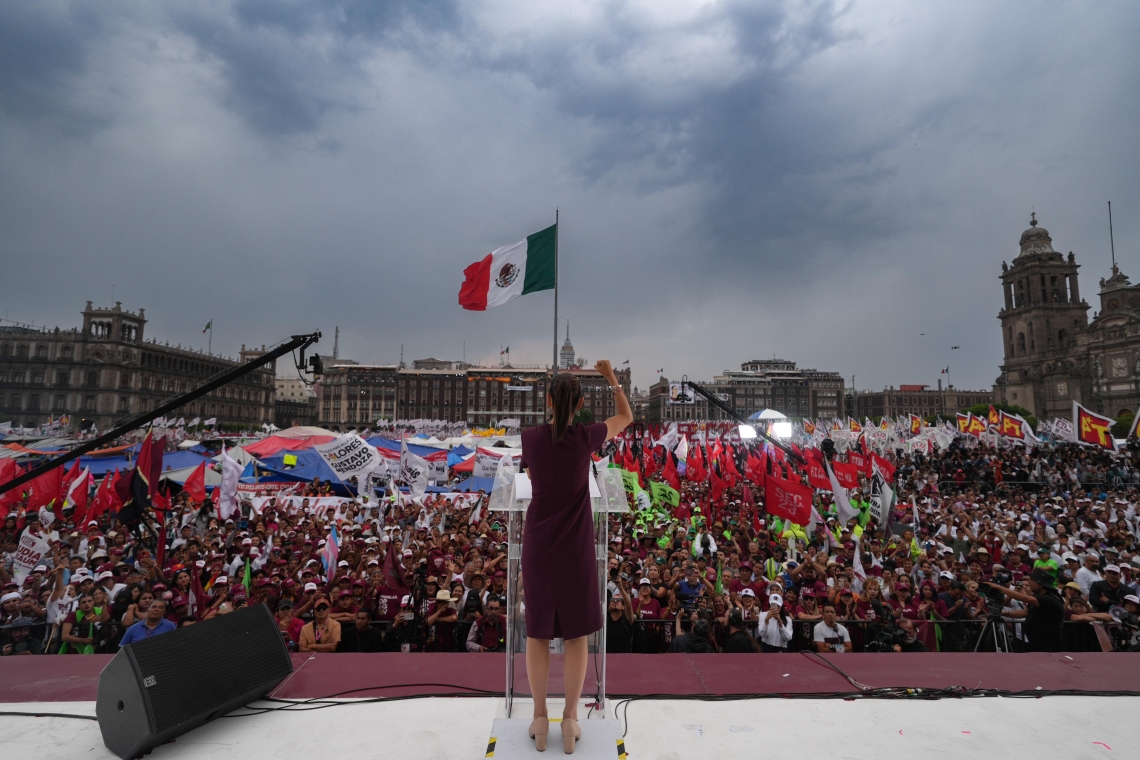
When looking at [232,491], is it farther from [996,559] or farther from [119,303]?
[119,303]

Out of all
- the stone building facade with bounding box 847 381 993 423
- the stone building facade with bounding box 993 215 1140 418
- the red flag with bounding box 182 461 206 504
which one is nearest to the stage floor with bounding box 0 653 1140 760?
the red flag with bounding box 182 461 206 504

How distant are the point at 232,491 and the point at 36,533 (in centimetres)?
341

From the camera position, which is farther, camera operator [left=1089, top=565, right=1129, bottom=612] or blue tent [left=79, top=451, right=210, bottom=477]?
blue tent [left=79, top=451, right=210, bottom=477]

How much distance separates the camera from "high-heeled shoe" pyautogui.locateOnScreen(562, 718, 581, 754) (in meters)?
2.43

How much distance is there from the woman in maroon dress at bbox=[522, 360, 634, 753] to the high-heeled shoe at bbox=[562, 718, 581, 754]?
1 centimetres

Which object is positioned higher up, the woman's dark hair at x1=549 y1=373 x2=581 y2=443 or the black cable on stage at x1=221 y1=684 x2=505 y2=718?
the woman's dark hair at x1=549 y1=373 x2=581 y2=443

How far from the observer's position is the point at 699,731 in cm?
281

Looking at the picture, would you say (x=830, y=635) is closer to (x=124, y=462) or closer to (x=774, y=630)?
(x=774, y=630)

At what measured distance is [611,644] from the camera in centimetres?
558

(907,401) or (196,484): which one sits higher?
(907,401)

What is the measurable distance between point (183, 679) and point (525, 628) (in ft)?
5.29

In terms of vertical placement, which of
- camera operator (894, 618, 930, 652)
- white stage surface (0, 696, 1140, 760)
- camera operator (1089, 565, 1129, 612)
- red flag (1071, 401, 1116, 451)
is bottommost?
camera operator (894, 618, 930, 652)

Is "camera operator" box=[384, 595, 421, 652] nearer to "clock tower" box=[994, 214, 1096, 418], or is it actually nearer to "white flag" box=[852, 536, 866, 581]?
"white flag" box=[852, 536, 866, 581]

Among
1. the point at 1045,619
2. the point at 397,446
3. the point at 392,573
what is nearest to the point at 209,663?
the point at 392,573
